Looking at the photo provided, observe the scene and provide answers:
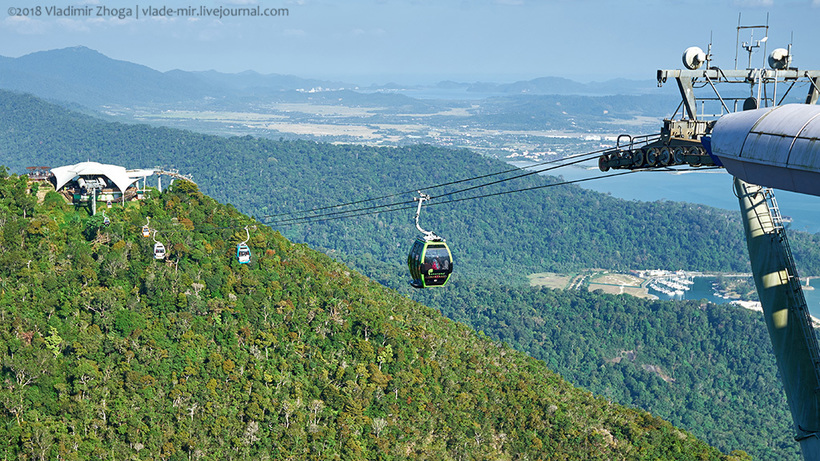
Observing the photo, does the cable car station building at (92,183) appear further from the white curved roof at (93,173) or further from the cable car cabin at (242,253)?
the cable car cabin at (242,253)

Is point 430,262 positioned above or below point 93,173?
below

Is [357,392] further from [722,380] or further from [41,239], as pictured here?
[722,380]

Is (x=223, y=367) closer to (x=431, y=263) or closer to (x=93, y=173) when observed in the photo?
(x=93, y=173)

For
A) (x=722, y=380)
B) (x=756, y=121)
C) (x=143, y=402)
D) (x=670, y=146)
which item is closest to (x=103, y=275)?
(x=143, y=402)

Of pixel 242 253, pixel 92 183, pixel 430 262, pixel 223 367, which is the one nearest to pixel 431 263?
pixel 430 262

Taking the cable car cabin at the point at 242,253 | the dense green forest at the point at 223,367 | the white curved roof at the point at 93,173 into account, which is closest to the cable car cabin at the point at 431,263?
the cable car cabin at the point at 242,253

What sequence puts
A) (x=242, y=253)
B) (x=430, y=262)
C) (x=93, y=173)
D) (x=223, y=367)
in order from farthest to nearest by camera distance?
1. (x=93, y=173)
2. (x=223, y=367)
3. (x=242, y=253)
4. (x=430, y=262)
